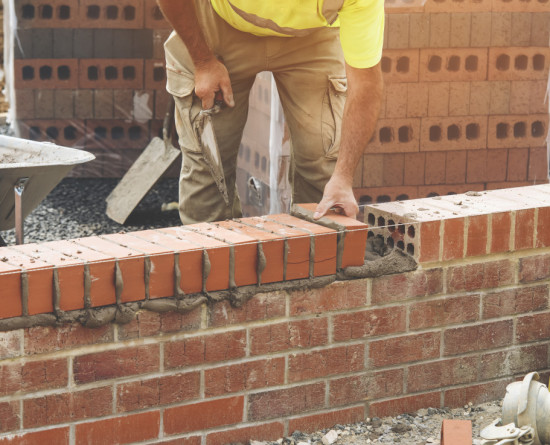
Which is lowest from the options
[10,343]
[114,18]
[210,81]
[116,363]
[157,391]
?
[157,391]

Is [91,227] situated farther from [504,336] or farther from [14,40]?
[504,336]

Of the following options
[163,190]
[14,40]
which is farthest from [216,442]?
[14,40]

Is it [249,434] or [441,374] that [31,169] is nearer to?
[249,434]

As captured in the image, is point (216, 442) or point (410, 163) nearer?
point (216, 442)

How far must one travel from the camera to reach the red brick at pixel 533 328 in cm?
345

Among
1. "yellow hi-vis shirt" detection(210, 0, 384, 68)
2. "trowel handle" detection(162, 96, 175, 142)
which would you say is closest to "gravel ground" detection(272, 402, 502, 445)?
"yellow hi-vis shirt" detection(210, 0, 384, 68)

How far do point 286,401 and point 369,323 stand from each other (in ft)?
1.20

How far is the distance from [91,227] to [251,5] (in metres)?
2.92

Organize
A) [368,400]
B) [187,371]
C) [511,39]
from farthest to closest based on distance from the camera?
[511,39]
[368,400]
[187,371]

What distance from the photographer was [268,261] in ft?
9.62

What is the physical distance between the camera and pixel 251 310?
2938mm

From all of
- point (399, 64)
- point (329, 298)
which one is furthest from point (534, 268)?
point (399, 64)

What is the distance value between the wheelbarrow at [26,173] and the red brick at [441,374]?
1.98 meters

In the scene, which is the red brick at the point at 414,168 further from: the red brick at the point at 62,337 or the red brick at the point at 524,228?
the red brick at the point at 62,337
